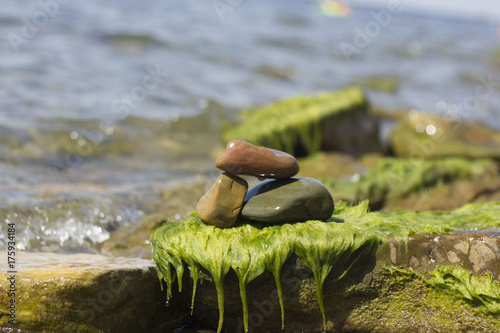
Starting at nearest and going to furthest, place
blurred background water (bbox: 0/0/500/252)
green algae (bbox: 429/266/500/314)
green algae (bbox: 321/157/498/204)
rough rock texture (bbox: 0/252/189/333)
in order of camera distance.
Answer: rough rock texture (bbox: 0/252/189/333), green algae (bbox: 429/266/500/314), blurred background water (bbox: 0/0/500/252), green algae (bbox: 321/157/498/204)

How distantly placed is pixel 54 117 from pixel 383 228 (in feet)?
22.9

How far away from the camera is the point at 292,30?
1059 inches

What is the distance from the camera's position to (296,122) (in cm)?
847

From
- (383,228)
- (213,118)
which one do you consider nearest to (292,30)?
(213,118)

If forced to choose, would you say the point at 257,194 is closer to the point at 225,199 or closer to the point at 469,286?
the point at 225,199

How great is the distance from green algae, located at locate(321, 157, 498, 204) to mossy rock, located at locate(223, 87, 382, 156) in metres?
1.56

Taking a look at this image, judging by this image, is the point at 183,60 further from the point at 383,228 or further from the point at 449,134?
the point at 383,228

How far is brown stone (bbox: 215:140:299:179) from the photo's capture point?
340 cm

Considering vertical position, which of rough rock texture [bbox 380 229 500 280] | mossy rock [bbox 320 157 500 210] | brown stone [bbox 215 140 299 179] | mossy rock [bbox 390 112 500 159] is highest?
brown stone [bbox 215 140 299 179]

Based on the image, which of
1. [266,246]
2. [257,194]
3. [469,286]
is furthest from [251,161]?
[469,286]

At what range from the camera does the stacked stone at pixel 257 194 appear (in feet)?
11.2

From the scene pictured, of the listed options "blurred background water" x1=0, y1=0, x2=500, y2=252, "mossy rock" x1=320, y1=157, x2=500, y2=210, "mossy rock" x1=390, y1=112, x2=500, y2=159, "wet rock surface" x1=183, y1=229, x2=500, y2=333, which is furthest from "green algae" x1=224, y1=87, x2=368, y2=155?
"wet rock surface" x1=183, y1=229, x2=500, y2=333

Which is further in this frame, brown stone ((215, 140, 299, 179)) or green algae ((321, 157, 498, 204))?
green algae ((321, 157, 498, 204))

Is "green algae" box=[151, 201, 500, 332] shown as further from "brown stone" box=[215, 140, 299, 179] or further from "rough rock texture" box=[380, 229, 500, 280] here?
"brown stone" box=[215, 140, 299, 179]
